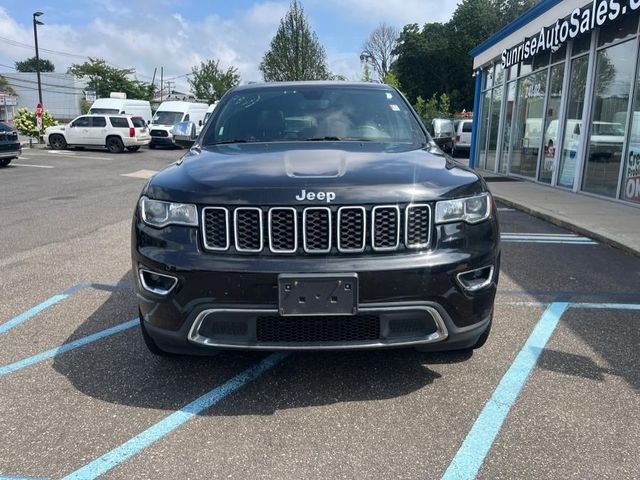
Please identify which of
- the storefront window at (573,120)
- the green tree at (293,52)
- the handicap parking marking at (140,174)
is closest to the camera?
the storefront window at (573,120)

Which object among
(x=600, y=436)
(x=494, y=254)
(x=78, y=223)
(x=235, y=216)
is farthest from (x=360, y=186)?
(x=78, y=223)

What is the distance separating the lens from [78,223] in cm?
823

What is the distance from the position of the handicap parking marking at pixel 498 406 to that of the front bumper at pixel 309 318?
420mm

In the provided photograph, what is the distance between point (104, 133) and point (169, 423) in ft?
86.1

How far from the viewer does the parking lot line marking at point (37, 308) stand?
399 cm

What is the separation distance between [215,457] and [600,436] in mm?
1794

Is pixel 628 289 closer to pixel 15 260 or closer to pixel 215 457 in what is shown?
pixel 215 457

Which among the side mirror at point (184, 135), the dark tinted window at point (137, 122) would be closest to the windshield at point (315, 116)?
the side mirror at point (184, 135)

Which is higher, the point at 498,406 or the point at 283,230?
the point at 283,230

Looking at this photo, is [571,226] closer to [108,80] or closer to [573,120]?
[573,120]

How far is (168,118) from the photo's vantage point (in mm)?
30312

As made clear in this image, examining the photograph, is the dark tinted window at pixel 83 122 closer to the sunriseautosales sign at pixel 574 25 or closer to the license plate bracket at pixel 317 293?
the sunriseautosales sign at pixel 574 25

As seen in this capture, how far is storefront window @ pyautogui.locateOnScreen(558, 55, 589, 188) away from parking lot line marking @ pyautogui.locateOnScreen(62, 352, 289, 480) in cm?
1014

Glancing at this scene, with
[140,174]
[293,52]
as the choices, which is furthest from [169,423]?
[293,52]
